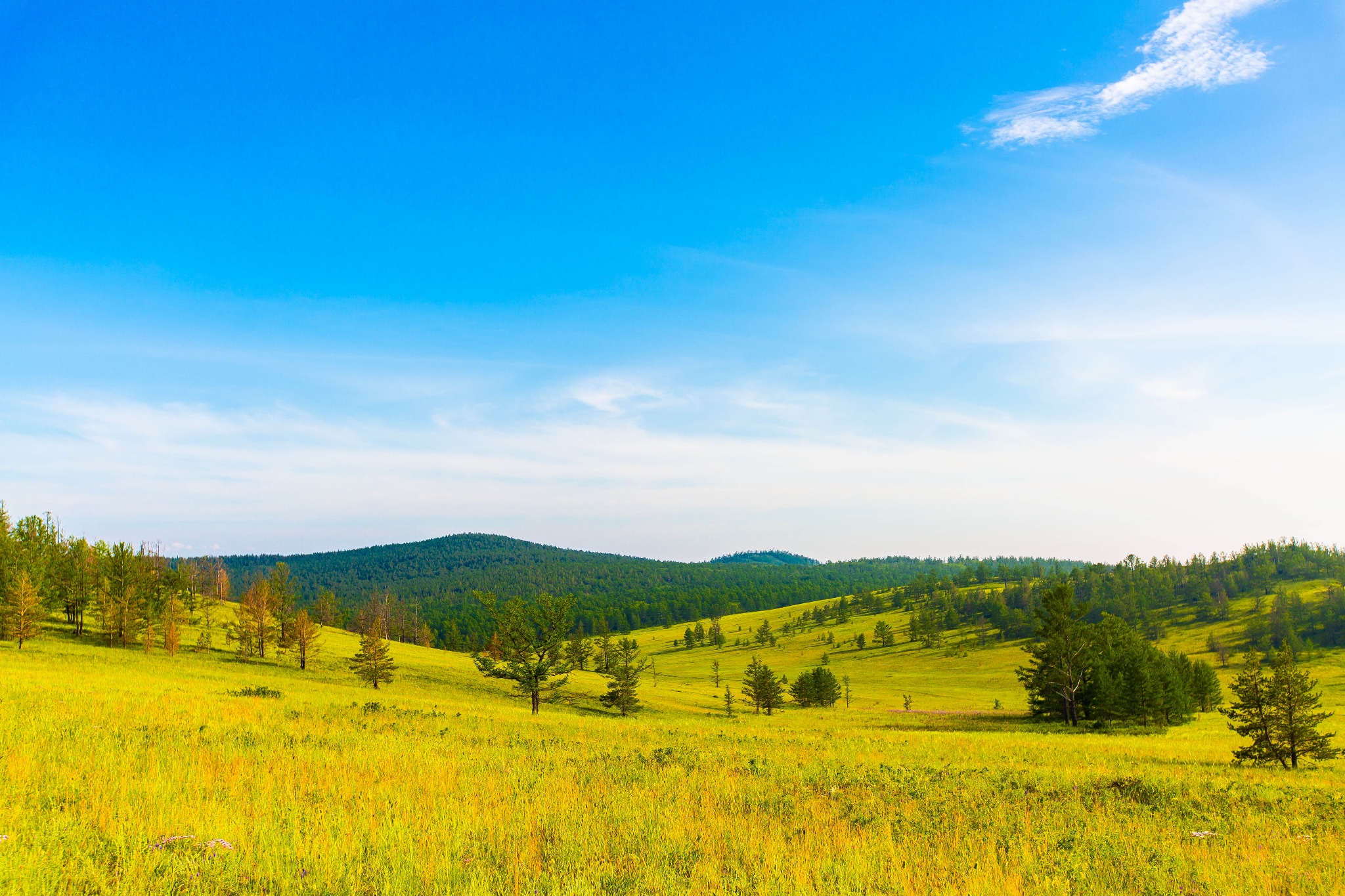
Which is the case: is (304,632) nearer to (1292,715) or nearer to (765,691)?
(765,691)

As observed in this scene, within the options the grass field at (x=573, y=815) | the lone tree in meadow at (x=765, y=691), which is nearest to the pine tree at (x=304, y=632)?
the grass field at (x=573, y=815)

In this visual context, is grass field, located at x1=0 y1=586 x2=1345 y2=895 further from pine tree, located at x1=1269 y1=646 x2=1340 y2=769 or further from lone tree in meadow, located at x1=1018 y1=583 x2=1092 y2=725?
lone tree in meadow, located at x1=1018 y1=583 x2=1092 y2=725

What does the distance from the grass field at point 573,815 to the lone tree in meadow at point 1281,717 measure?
188 inches

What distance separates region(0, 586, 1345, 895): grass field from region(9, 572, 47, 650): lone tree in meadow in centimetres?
4451

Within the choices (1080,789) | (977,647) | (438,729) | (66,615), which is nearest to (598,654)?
(66,615)

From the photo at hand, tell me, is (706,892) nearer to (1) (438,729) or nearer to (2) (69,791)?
(2) (69,791)

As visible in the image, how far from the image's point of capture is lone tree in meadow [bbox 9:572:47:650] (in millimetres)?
51375

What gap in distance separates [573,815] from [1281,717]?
2900 cm

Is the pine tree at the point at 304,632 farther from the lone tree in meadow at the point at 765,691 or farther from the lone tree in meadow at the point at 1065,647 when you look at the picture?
the lone tree in meadow at the point at 1065,647

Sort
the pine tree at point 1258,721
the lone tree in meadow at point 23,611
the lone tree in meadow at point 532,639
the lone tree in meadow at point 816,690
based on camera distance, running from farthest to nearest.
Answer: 1. the lone tree in meadow at point 816,690
2. the lone tree in meadow at point 23,611
3. the lone tree in meadow at point 532,639
4. the pine tree at point 1258,721

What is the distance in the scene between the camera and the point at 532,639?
4562cm

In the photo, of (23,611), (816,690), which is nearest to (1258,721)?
(816,690)

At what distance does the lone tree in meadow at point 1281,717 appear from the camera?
2352cm

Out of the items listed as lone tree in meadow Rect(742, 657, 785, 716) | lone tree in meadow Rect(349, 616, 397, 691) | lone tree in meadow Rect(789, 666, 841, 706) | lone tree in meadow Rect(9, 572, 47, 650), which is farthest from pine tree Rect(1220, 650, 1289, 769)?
lone tree in meadow Rect(9, 572, 47, 650)
